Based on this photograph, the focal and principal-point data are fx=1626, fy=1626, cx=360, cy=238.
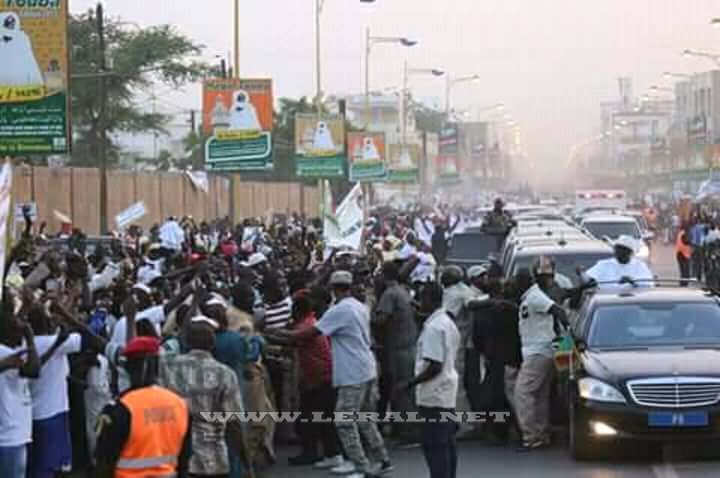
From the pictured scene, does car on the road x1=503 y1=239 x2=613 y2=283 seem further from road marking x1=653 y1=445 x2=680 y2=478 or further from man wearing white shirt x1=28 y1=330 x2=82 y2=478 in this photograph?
man wearing white shirt x1=28 y1=330 x2=82 y2=478

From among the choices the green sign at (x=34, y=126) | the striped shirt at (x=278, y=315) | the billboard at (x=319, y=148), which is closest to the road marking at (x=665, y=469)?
the striped shirt at (x=278, y=315)

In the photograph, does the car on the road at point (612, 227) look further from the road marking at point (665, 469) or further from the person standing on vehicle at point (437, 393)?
the person standing on vehicle at point (437, 393)

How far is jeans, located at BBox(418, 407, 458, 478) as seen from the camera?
11.2 meters

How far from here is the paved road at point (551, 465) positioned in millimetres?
13414

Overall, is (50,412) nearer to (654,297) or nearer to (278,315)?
(278,315)

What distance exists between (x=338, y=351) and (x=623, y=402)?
2.47 meters

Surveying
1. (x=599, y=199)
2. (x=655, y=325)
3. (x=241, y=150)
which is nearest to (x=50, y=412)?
(x=655, y=325)

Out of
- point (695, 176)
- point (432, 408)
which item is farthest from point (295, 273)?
point (695, 176)

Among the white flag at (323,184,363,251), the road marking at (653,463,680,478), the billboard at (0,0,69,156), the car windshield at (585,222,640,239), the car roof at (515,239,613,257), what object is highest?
the billboard at (0,0,69,156)

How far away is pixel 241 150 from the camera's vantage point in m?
30.0

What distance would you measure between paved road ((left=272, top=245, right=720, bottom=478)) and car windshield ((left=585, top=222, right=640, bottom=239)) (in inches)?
721

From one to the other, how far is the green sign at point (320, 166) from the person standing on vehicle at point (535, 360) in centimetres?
2769

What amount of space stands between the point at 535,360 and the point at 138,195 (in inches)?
1449

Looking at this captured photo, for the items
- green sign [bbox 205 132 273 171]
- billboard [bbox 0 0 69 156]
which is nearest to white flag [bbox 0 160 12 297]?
billboard [bbox 0 0 69 156]
